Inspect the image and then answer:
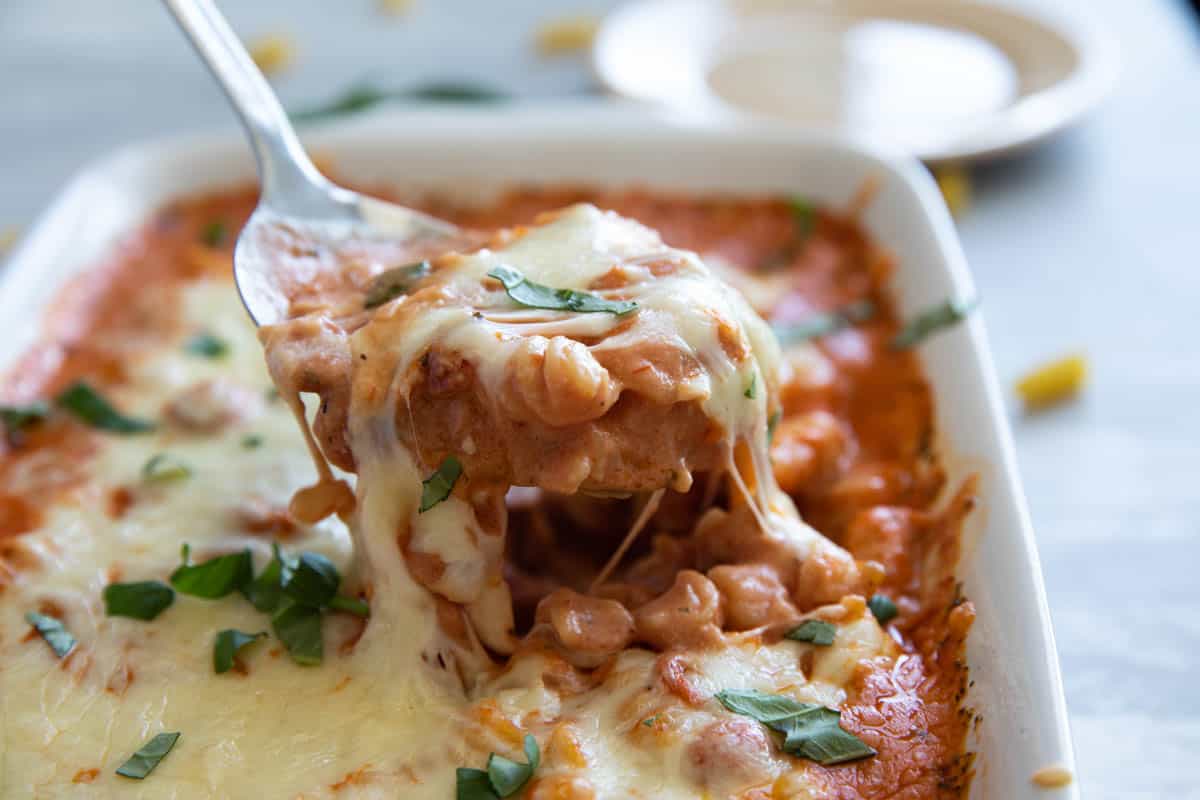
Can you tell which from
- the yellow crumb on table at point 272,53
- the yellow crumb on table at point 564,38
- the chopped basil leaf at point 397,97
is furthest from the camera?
the yellow crumb on table at point 564,38

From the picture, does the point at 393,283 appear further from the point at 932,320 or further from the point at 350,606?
the point at 932,320

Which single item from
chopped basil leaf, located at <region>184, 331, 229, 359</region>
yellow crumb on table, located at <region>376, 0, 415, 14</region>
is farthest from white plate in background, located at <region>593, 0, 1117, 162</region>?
chopped basil leaf, located at <region>184, 331, 229, 359</region>

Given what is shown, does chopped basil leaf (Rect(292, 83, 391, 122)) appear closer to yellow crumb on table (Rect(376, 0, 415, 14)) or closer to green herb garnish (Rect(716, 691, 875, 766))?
yellow crumb on table (Rect(376, 0, 415, 14))

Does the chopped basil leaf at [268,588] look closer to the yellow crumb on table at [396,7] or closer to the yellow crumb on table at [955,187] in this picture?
the yellow crumb on table at [955,187]

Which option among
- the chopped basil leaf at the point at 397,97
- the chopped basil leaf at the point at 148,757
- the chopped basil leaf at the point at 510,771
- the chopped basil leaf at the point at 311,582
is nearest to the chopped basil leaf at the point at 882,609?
the chopped basil leaf at the point at 510,771

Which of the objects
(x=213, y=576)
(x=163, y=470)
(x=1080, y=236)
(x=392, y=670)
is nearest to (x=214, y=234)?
(x=163, y=470)

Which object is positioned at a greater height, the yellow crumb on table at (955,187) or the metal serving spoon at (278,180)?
the metal serving spoon at (278,180)
